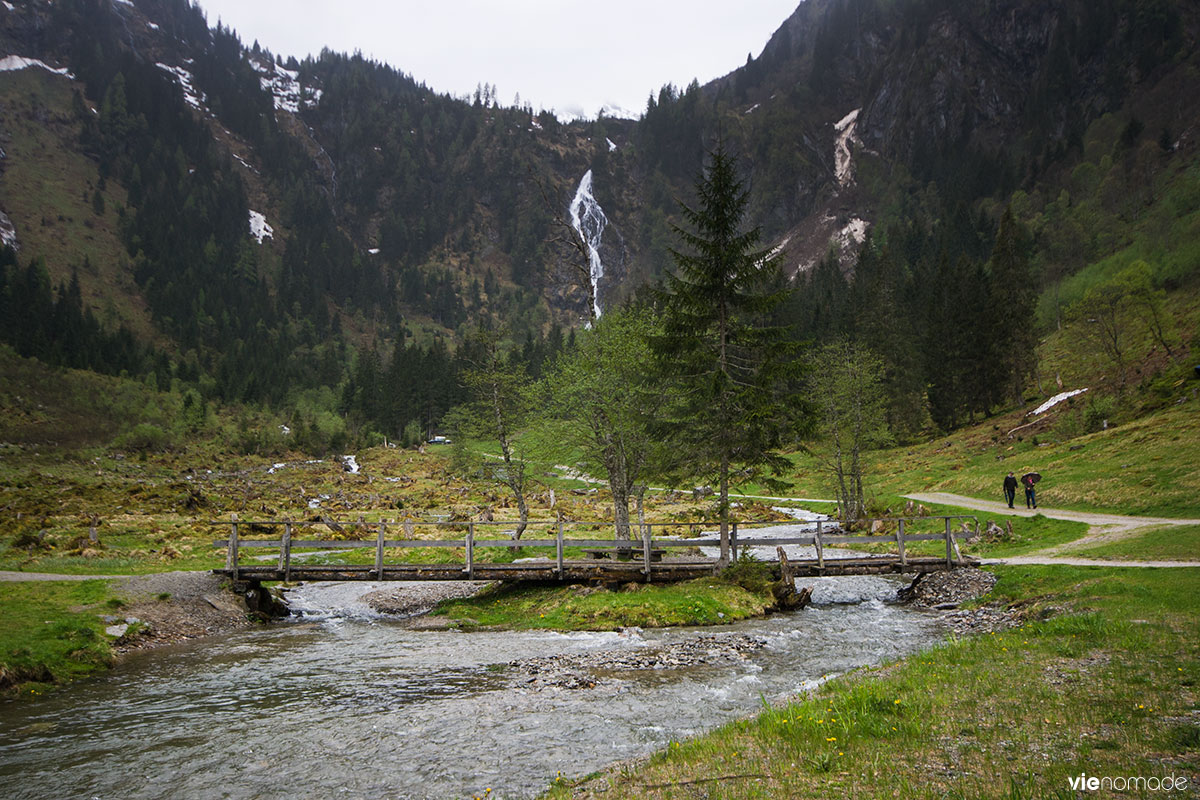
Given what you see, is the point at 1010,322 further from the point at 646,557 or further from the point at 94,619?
the point at 94,619

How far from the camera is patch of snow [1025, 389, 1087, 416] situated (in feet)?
204

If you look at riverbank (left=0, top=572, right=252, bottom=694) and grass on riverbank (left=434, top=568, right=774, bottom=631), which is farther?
grass on riverbank (left=434, top=568, right=774, bottom=631)

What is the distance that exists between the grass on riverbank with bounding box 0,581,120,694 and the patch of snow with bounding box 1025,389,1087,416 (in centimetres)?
7364

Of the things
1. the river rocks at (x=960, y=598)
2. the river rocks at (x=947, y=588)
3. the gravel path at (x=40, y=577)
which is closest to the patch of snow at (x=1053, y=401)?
the river rocks at (x=947, y=588)

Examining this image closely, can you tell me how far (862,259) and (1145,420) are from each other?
3408 inches

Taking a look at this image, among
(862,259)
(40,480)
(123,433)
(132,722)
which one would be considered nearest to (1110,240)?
(862,259)

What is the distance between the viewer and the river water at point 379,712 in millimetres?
10539

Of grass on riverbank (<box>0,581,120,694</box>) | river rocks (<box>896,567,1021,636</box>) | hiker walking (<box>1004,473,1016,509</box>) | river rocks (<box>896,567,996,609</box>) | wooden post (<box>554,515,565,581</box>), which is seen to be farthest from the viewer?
hiker walking (<box>1004,473,1016,509</box>)

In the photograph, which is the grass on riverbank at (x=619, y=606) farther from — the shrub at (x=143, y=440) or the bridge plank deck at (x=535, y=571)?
the shrub at (x=143, y=440)

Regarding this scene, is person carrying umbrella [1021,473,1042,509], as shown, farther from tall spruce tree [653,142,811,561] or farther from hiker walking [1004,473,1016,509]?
tall spruce tree [653,142,811,561]

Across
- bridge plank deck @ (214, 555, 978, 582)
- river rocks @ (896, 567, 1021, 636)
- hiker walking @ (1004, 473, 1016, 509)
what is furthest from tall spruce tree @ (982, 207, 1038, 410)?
bridge plank deck @ (214, 555, 978, 582)

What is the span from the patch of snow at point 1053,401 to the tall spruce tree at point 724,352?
51.2 metres

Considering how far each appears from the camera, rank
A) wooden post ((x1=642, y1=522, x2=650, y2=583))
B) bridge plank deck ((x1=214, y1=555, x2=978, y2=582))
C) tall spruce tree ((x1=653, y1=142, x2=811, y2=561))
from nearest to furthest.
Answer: tall spruce tree ((x1=653, y1=142, x2=811, y2=561)) < wooden post ((x1=642, y1=522, x2=650, y2=583)) < bridge plank deck ((x1=214, y1=555, x2=978, y2=582))

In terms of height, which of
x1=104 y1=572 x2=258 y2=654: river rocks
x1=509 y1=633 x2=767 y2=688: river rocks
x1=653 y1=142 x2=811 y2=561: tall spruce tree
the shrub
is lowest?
x1=509 y1=633 x2=767 y2=688: river rocks
